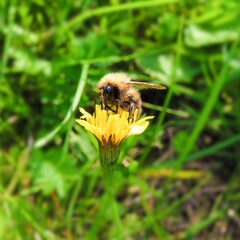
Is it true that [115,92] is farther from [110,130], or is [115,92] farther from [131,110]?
[110,130]

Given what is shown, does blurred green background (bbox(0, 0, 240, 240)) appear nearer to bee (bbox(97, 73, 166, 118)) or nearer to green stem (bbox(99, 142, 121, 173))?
bee (bbox(97, 73, 166, 118))

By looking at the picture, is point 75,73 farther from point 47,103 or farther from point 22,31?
point 22,31

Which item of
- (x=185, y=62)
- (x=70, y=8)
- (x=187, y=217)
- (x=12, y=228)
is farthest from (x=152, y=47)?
(x=12, y=228)

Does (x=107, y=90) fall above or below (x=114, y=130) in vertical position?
above

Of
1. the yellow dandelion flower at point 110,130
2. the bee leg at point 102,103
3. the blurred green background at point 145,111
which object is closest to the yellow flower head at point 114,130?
the yellow dandelion flower at point 110,130

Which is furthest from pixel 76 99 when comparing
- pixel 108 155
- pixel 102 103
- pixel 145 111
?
Answer: pixel 145 111

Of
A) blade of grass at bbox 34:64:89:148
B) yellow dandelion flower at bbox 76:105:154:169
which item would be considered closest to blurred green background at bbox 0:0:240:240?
blade of grass at bbox 34:64:89:148

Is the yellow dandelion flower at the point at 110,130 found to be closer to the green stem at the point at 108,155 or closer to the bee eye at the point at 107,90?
the green stem at the point at 108,155

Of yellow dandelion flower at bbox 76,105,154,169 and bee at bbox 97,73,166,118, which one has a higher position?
bee at bbox 97,73,166,118
